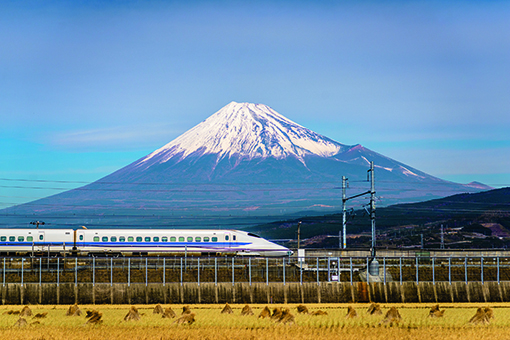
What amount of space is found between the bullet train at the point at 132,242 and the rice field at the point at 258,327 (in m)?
39.5

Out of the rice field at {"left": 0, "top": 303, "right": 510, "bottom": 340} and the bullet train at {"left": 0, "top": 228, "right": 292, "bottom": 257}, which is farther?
the bullet train at {"left": 0, "top": 228, "right": 292, "bottom": 257}

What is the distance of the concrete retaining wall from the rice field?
3.46 metres

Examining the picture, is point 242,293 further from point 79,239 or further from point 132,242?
point 79,239

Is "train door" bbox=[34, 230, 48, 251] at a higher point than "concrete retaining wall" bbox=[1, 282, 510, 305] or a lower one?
higher

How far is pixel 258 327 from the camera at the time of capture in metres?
38.7

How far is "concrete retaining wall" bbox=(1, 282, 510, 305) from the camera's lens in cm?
5050

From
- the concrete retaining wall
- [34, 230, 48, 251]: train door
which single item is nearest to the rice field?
the concrete retaining wall

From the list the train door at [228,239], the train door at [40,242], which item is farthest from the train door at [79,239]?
the train door at [228,239]

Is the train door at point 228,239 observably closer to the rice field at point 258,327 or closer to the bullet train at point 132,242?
the bullet train at point 132,242

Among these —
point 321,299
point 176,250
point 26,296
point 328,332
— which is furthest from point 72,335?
point 176,250

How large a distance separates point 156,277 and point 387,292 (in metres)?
19.2

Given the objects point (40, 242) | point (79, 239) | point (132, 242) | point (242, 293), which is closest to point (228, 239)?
point (132, 242)

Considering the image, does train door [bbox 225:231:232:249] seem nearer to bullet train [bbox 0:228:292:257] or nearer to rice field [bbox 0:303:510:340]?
bullet train [bbox 0:228:292:257]

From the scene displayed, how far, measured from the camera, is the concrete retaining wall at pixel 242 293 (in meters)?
50.5
